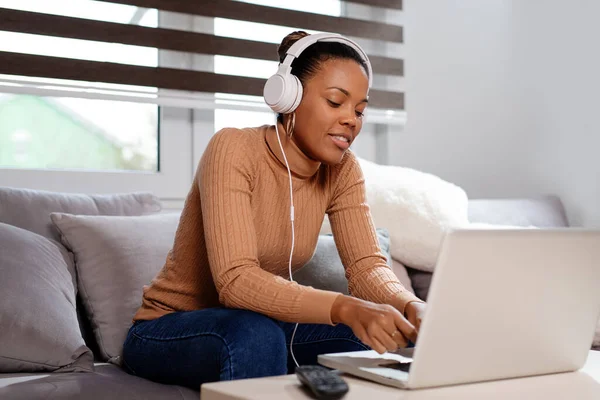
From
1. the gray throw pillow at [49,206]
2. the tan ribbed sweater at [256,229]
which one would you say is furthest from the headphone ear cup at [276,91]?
the gray throw pillow at [49,206]

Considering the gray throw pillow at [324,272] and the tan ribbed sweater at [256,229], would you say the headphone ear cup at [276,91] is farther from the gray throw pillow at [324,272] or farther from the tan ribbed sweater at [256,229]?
the gray throw pillow at [324,272]

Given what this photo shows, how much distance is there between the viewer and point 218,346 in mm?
1265

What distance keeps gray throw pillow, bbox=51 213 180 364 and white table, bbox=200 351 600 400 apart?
0.78 meters

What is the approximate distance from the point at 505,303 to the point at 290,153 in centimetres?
67

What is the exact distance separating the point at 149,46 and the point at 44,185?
0.53 metres

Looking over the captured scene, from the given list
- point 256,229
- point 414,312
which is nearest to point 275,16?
point 256,229

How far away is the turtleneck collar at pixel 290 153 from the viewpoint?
1551mm

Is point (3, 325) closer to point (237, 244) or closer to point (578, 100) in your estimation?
point (237, 244)

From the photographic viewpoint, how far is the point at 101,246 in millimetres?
1825

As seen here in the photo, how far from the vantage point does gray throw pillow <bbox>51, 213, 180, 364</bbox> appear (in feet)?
5.75

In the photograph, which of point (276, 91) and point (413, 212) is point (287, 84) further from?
point (413, 212)

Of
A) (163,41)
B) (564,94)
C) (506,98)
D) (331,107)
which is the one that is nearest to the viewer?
(331,107)

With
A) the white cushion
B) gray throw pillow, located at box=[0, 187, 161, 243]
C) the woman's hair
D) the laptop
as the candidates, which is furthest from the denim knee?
the white cushion

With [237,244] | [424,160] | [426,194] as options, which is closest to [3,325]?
[237,244]
